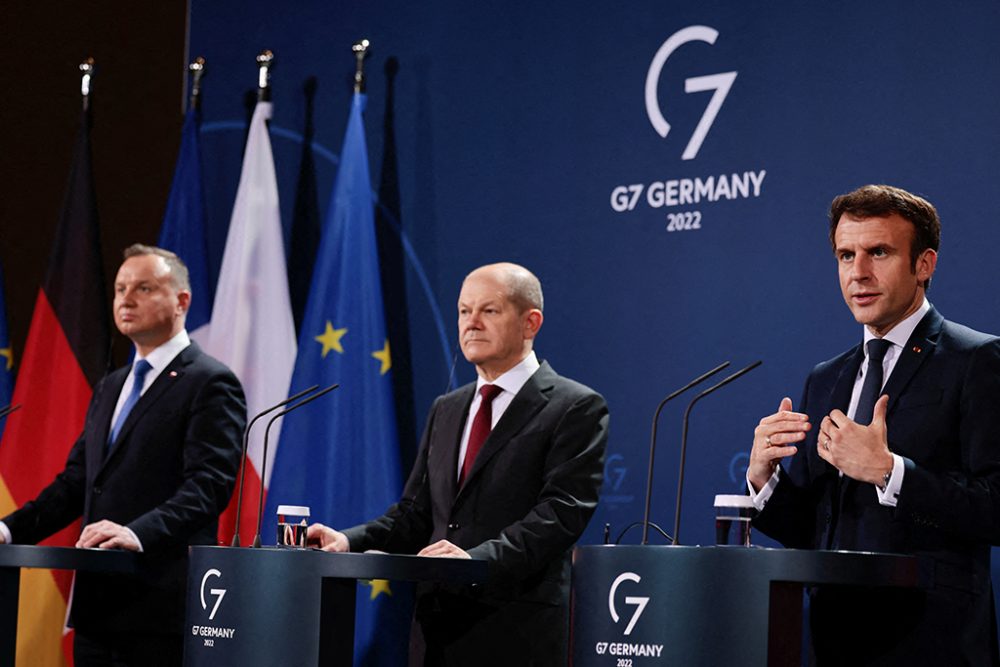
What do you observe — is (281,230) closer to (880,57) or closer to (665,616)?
(880,57)

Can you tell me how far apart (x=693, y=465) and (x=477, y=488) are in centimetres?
97

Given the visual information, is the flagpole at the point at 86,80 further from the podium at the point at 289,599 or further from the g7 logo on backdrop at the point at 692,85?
the podium at the point at 289,599

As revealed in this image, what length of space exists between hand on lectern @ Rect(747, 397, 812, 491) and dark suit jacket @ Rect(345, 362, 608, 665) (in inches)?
32.1

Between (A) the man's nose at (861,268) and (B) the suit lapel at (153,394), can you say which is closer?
(A) the man's nose at (861,268)

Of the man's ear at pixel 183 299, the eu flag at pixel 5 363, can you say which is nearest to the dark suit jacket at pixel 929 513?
the man's ear at pixel 183 299

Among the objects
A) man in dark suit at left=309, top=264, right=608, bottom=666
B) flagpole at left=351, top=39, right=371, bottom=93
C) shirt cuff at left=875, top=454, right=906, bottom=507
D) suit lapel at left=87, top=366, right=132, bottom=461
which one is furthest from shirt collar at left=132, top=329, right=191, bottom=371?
shirt cuff at left=875, top=454, right=906, bottom=507

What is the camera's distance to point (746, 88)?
4.94m

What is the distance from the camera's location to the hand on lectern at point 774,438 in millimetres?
3168

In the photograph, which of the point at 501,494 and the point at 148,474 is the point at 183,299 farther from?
the point at 501,494

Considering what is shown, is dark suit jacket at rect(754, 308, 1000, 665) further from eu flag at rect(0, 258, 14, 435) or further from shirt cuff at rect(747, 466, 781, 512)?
eu flag at rect(0, 258, 14, 435)

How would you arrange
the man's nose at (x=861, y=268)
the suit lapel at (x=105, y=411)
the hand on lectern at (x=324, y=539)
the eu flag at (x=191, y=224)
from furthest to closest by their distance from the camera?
1. the eu flag at (x=191, y=224)
2. the suit lapel at (x=105, y=411)
3. the hand on lectern at (x=324, y=539)
4. the man's nose at (x=861, y=268)

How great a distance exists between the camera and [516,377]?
14.7ft

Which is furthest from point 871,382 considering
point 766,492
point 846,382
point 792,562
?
point 792,562

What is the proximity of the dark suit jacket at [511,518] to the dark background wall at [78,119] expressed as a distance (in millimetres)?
2839
